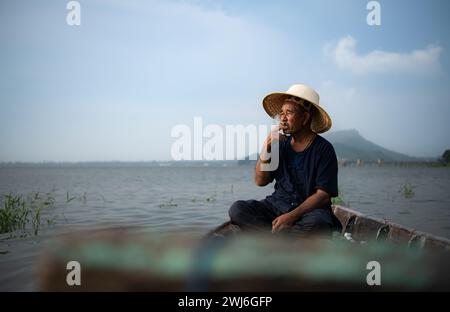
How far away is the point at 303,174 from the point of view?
394cm

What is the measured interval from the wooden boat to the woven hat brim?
53.0 inches

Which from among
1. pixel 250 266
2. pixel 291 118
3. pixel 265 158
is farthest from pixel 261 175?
pixel 250 266

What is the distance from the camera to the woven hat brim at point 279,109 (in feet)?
13.2

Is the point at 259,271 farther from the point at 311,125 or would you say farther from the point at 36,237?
the point at 36,237

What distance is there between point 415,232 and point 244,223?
79.2 inches

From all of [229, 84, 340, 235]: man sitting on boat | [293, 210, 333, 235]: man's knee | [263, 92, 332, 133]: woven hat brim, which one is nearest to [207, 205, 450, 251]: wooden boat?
[229, 84, 340, 235]: man sitting on boat

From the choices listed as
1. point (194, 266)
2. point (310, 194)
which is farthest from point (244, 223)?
point (194, 266)

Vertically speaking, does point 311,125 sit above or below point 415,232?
above

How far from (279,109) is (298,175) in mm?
1063

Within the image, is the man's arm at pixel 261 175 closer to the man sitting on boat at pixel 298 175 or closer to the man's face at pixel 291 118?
the man sitting on boat at pixel 298 175

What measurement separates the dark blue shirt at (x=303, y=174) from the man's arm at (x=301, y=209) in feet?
0.26

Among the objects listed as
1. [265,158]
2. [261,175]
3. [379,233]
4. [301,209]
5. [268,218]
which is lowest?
[379,233]

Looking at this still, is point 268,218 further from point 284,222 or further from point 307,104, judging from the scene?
point 307,104

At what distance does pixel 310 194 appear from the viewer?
391 centimetres
